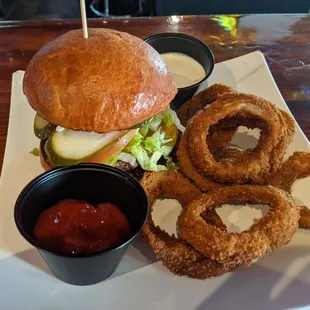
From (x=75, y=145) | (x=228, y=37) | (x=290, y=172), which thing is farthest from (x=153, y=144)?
(x=228, y=37)

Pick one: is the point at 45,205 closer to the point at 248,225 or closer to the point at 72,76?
the point at 72,76

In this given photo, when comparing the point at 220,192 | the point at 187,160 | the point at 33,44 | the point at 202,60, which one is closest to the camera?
the point at 220,192

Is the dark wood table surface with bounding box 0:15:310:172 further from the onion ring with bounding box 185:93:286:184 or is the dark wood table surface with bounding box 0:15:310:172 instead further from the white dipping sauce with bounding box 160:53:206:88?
the onion ring with bounding box 185:93:286:184

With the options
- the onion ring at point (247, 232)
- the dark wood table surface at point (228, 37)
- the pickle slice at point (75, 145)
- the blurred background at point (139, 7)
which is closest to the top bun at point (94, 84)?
the pickle slice at point (75, 145)

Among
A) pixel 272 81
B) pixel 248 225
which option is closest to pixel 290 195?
pixel 248 225

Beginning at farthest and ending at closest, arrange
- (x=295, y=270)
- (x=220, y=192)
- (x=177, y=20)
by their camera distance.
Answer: (x=177, y=20)
(x=220, y=192)
(x=295, y=270)

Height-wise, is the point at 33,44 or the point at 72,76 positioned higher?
the point at 72,76

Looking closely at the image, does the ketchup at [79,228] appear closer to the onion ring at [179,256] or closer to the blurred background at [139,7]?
the onion ring at [179,256]
